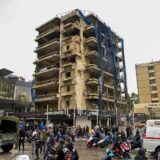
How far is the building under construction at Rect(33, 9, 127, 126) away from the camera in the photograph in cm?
4275

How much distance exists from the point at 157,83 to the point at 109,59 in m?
30.7

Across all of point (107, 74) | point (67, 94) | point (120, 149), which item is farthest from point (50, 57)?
point (120, 149)

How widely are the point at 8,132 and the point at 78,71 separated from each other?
89.5 ft

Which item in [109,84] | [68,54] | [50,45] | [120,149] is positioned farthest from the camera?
[109,84]

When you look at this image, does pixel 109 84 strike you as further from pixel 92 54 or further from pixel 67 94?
pixel 67 94

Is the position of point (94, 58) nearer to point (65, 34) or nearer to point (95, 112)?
point (65, 34)

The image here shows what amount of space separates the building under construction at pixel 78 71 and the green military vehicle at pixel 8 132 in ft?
65.9

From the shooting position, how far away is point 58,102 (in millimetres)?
44000

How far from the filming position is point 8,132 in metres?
17.7

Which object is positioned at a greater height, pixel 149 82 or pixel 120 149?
pixel 149 82

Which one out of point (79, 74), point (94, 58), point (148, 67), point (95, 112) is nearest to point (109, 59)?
point (94, 58)

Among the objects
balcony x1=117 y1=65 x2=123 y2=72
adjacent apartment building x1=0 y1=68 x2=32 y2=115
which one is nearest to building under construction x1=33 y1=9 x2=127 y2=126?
balcony x1=117 y1=65 x2=123 y2=72

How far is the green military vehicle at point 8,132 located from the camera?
16652 mm

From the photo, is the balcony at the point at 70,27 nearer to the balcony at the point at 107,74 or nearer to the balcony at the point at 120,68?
the balcony at the point at 107,74
